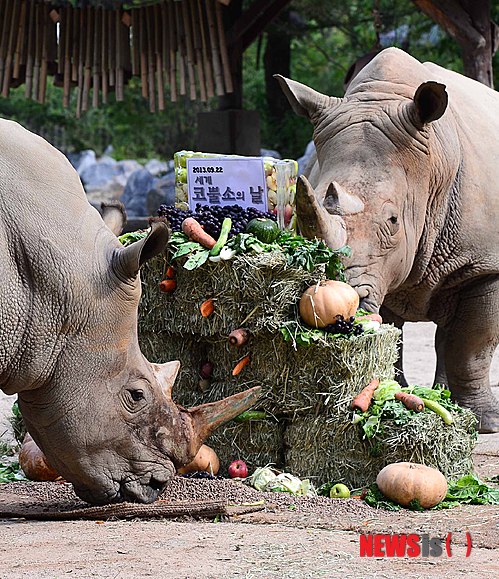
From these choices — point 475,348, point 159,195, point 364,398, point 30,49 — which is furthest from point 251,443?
point 159,195

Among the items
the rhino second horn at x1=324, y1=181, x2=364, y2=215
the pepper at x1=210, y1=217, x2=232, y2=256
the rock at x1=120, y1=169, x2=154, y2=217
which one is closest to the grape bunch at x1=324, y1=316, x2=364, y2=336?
the pepper at x1=210, y1=217, x2=232, y2=256

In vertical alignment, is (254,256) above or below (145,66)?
below

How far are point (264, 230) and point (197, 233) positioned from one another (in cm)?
38

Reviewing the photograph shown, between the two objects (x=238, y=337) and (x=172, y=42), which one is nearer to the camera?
(x=238, y=337)

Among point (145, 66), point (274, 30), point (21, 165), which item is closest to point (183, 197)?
point (21, 165)

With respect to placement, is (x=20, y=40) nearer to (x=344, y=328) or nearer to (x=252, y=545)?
(x=344, y=328)

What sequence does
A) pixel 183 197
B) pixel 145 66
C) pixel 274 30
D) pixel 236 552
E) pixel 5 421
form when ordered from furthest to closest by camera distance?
pixel 274 30
pixel 145 66
pixel 5 421
pixel 183 197
pixel 236 552

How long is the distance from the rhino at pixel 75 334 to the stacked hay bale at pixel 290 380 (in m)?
1.07

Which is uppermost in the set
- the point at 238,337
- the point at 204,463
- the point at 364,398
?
the point at 238,337

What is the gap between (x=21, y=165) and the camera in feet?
15.2

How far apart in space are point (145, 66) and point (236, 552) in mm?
8147

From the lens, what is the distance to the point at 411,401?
5.86 m

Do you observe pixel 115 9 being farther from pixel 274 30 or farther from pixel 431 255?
pixel 274 30

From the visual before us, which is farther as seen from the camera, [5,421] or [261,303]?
[5,421]
